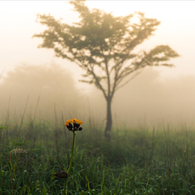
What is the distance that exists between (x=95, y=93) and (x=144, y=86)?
6.91 metres

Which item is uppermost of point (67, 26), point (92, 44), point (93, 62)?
point (67, 26)

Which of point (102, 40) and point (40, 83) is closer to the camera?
point (102, 40)

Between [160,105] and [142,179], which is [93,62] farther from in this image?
[160,105]

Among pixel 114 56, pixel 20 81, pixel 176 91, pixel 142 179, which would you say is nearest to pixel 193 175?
pixel 142 179

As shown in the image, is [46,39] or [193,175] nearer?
[193,175]

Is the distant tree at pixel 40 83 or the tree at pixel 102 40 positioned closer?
the tree at pixel 102 40

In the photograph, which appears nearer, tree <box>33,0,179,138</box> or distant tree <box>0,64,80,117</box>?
tree <box>33,0,179,138</box>

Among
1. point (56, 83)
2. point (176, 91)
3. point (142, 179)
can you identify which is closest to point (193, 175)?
point (142, 179)

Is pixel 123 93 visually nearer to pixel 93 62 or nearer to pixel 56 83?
pixel 56 83

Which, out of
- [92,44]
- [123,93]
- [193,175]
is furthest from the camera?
[123,93]

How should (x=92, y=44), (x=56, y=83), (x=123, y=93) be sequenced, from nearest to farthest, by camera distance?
(x=92, y=44), (x=56, y=83), (x=123, y=93)

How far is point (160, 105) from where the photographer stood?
20.9 metres

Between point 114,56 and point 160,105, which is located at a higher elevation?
point 114,56

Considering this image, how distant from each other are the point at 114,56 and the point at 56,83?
1461 centimetres
